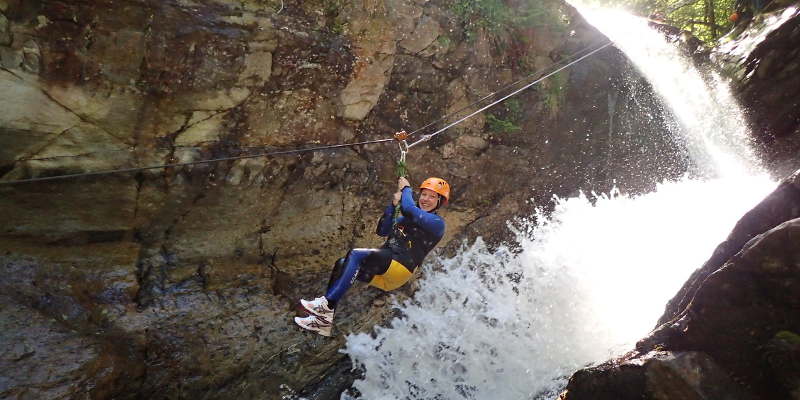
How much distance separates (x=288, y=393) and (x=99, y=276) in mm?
2730

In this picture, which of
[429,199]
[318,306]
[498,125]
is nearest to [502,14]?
[498,125]

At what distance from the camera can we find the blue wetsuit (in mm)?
4867

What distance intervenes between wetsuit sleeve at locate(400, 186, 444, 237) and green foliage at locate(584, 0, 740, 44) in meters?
10.7

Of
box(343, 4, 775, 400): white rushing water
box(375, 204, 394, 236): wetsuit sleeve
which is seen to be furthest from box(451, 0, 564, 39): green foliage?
box(375, 204, 394, 236): wetsuit sleeve

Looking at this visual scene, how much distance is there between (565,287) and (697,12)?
38.7 ft

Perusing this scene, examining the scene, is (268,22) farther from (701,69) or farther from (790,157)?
(701,69)

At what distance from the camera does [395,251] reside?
520 centimetres

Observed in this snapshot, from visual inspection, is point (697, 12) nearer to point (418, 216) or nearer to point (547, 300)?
point (547, 300)

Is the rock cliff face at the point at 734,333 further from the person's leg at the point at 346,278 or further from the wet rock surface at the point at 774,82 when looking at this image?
the wet rock surface at the point at 774,82

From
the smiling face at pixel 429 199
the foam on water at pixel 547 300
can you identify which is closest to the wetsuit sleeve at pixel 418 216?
the smiling face at pixel 429 199

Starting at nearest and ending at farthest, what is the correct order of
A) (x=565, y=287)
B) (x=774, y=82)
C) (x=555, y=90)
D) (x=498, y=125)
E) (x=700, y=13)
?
(x=565, y=287), (x=498, y=125), (x=774, y=82), (x=555, y=90), (x=700, y=13)

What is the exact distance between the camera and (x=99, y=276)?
4.88 metres

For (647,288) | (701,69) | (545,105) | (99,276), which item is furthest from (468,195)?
(701,69)

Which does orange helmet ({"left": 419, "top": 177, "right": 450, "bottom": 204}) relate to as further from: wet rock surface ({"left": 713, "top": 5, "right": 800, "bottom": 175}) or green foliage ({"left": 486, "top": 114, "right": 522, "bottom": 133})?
wet rock surface ({"left": 713, "top": 5, "right": 800, "bottom": 175})
